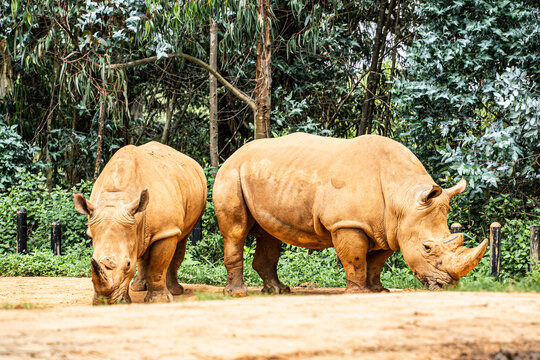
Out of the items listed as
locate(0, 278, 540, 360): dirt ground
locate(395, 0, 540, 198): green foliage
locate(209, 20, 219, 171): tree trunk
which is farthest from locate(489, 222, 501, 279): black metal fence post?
locate(209, 20, 219, 171): tree trunk

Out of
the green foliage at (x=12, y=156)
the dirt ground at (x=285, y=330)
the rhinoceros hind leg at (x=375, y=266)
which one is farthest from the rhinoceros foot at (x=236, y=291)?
the green foliage at (x=12, y=156)

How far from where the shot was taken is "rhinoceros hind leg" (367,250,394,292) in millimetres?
7633

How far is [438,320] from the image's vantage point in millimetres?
4090

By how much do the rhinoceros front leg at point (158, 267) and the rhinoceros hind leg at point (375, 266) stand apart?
2197 mm

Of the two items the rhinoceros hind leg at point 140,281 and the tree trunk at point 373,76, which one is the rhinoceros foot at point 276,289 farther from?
the tree trunk at point 373,76

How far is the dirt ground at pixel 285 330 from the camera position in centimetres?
338

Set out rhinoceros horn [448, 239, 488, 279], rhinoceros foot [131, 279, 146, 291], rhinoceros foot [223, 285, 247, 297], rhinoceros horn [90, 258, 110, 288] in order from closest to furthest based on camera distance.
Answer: rhinoceros horn [90, 258, 110, 288] → rhinoceros horn [448, 239, 488, 279] → rhinoceros foot [223, 285, 247, 297] → rhinoceros foot [131, 279, 146, 291]

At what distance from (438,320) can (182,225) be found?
4.04 metres

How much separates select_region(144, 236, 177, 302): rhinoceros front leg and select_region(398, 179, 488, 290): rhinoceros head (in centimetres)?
243

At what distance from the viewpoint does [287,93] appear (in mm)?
13828

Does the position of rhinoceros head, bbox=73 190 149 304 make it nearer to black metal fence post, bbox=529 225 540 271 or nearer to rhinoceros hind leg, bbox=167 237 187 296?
rhinoceros hind leg, bbox=167 237 187 296

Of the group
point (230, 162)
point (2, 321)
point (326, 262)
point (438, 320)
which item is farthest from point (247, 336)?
point (326, 262)

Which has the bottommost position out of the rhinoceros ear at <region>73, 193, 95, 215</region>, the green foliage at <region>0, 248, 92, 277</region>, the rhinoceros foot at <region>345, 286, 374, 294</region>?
the green foliage at <region>0, 248, 92, 277</region>

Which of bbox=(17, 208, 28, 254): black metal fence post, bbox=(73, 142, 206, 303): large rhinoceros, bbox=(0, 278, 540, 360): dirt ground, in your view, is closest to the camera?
bbox=(0, 278, 540, 360): dirt ground
